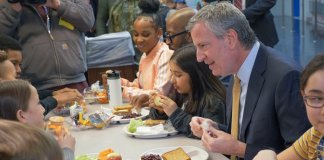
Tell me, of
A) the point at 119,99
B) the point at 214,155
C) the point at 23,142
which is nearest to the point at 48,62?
the point at 119,99

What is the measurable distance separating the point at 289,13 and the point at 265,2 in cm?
778

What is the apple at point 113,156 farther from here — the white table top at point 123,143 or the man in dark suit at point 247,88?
the man in dark suit at point 247,88

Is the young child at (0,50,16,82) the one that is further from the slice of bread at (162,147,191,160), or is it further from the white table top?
the slice of bread at (162,147,191,160)

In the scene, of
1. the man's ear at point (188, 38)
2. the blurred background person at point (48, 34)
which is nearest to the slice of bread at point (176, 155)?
the man's ear at point (188, 38)

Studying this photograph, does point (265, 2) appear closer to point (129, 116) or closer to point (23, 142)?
point (129, 116)

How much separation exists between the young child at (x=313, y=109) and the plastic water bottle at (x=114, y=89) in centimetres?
142

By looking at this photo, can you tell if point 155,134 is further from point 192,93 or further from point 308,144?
point 308,144

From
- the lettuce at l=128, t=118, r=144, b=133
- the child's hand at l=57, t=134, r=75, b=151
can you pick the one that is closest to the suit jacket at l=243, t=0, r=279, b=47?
the lettuce at l=128, t=118, r=144, b=133

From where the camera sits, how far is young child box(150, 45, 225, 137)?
103 inches

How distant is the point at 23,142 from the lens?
0.93 m

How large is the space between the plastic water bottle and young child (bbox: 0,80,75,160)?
3.15 ft

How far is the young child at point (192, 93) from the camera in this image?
2627 millimetres

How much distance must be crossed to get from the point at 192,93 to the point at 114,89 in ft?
2.05

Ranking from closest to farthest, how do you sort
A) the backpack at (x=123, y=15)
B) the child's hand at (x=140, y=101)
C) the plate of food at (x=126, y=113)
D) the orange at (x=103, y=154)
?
the orange at (x=103, y=154)
the plate of food at (x=126, y=113)
the child's hand at (x=140, y=101)
the backpack at (x=123, y=15)
